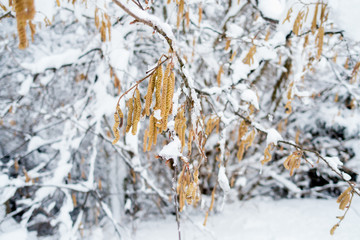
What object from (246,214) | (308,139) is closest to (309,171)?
(308,139)

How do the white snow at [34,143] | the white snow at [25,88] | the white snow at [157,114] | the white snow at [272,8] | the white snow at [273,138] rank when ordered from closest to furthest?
the white snow at [157,114] < the white snow at [273,138] < the white snow at [272,8] < the white snow at [25,88] < the white snow at [34,143]

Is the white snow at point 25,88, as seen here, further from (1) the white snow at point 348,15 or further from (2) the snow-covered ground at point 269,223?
(1) the white snow at point 348,15

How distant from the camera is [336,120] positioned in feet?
12.1

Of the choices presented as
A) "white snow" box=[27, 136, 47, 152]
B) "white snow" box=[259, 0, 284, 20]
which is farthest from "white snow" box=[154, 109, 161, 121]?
"white snow" box=[27, 136, 47, 152]

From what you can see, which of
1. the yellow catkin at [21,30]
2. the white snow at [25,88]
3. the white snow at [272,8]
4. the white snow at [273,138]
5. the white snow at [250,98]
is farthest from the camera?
the white snow at [25,88]

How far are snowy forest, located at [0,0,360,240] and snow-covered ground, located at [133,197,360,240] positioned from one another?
0.10ft

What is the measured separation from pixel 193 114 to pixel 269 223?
123 inches

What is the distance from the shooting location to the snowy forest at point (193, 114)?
1287 mm

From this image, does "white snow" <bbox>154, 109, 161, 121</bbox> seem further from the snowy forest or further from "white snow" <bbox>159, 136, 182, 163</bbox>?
"white snow" <bbox>159, 136, 182, 163</bbox>

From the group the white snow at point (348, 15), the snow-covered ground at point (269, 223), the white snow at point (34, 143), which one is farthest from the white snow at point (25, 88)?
the white snow at point (348, 15)

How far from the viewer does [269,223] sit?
332 centimetres

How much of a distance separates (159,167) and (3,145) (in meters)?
3.19

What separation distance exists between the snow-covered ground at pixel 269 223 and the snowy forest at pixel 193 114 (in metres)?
0.03

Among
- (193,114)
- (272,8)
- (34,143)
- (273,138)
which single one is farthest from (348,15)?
(34,143)
